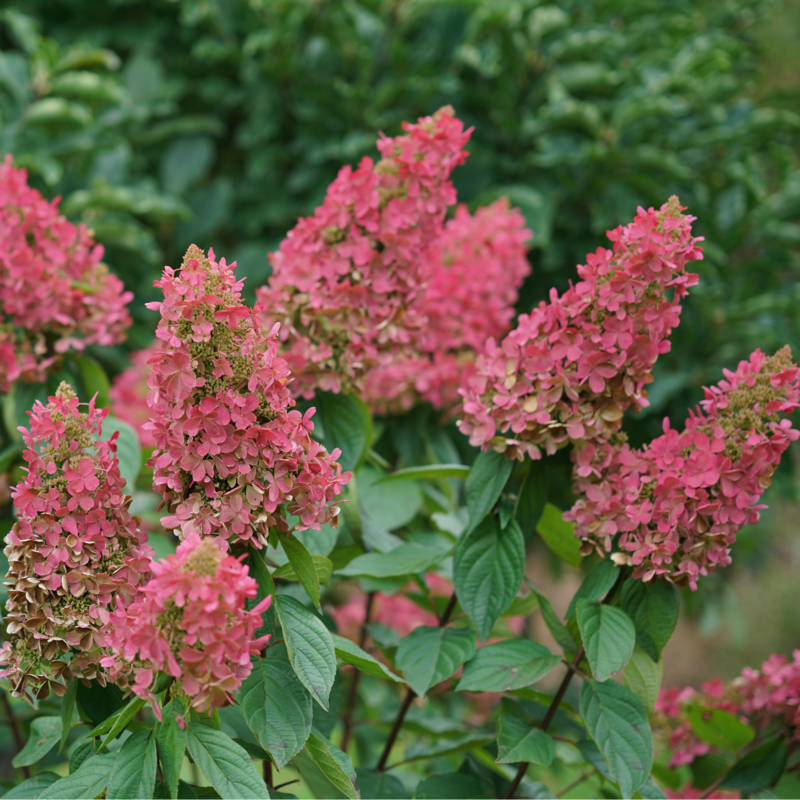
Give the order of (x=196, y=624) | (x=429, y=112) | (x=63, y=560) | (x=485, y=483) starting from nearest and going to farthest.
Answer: (x=196, y=624) → (x=63, y=560) → (x=485, y=483) → (x=429, y=112)

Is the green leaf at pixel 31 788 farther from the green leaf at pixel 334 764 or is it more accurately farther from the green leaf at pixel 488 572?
the green leaf at pixel 488 572

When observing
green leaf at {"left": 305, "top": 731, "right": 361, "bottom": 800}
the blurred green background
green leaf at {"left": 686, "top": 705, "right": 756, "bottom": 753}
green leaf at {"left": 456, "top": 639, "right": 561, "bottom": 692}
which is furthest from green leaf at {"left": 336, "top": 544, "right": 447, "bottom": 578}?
the blurred green background

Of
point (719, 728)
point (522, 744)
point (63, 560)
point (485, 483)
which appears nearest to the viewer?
point (63, 560)

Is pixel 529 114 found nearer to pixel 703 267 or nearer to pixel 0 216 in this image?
pixel 703 267

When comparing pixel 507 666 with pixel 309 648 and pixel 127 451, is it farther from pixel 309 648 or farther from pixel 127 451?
pixel 127 451

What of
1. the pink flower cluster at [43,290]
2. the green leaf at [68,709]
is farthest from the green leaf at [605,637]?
the pink flower cluster at [43,290]

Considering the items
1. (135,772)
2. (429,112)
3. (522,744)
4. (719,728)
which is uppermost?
(429,112)

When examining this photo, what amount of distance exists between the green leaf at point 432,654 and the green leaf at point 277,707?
6.3 inches

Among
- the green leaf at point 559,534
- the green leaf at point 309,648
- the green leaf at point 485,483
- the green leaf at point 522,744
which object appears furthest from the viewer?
the green leaf at point 559,534

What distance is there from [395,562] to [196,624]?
0.41 m

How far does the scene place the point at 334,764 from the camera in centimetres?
69

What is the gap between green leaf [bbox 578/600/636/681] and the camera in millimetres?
723

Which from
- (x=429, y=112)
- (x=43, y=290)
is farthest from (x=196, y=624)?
(x=429, y=112)

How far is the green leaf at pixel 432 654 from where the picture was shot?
2.70 ft
